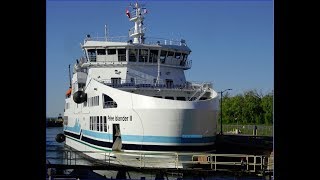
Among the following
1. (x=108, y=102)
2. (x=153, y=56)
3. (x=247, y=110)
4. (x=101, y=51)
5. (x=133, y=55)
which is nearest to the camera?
(x=108, y=102)

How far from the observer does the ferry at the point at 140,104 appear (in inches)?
631

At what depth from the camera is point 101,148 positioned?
18.8 meters

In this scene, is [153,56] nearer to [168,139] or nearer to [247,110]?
[168,139]

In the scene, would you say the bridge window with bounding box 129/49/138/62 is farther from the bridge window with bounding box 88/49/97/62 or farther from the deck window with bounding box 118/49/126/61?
the bridge window with bounding box 88/49/97/62

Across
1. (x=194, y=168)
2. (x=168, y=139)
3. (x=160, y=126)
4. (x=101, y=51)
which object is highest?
(x=101, y=51)

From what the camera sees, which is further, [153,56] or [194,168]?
[153,56]

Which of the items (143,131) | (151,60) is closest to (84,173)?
(143,131)

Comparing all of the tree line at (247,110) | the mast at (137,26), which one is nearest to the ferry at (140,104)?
the mast at (137,26)

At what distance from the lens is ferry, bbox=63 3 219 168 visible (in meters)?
16.0

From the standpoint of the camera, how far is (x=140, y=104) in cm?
1641

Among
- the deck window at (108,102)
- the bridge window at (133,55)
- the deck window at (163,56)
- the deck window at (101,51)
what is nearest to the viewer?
the deck window at (108,102)

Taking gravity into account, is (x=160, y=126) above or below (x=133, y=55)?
below

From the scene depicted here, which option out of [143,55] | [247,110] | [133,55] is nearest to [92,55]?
[133,55]

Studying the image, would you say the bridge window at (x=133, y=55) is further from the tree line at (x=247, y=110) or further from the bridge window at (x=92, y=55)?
the tree line at (x=247, y=110)
